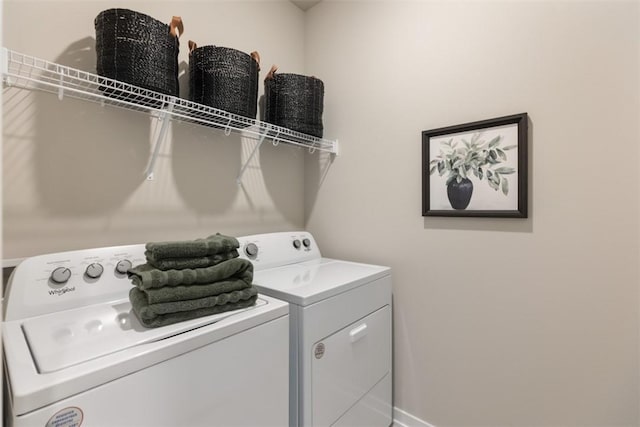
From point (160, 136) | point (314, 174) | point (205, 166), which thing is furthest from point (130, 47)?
point (314, 174)

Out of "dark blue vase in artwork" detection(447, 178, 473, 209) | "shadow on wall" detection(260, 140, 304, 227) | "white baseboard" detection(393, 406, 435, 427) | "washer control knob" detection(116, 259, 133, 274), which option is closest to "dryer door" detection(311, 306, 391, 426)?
"white baseboard" detection(393, 406, 435, 427)

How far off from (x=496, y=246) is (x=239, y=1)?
5.78ft

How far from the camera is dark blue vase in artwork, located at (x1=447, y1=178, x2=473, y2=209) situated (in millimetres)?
1450

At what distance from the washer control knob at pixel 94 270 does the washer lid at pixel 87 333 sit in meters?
0.10

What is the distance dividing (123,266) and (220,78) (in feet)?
2.68

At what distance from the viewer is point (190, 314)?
0.95 m

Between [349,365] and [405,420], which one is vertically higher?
[349,365]

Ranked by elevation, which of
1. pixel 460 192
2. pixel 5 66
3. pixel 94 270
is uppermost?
pixel 5 66

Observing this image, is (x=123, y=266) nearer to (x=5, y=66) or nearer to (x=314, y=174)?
(x=5, y=66)

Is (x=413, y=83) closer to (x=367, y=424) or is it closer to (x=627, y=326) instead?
(x=627, y=326)

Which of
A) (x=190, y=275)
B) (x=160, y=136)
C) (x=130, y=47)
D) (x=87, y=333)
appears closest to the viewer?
(x=87, y=333)

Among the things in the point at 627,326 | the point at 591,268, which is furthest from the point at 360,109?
the point at 627,326

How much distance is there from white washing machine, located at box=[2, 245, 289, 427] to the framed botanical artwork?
36.2 inches

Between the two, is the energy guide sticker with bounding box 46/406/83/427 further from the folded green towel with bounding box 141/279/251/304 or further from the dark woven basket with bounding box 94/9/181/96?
the dark woven basket with bounding box 94/9/181/96
